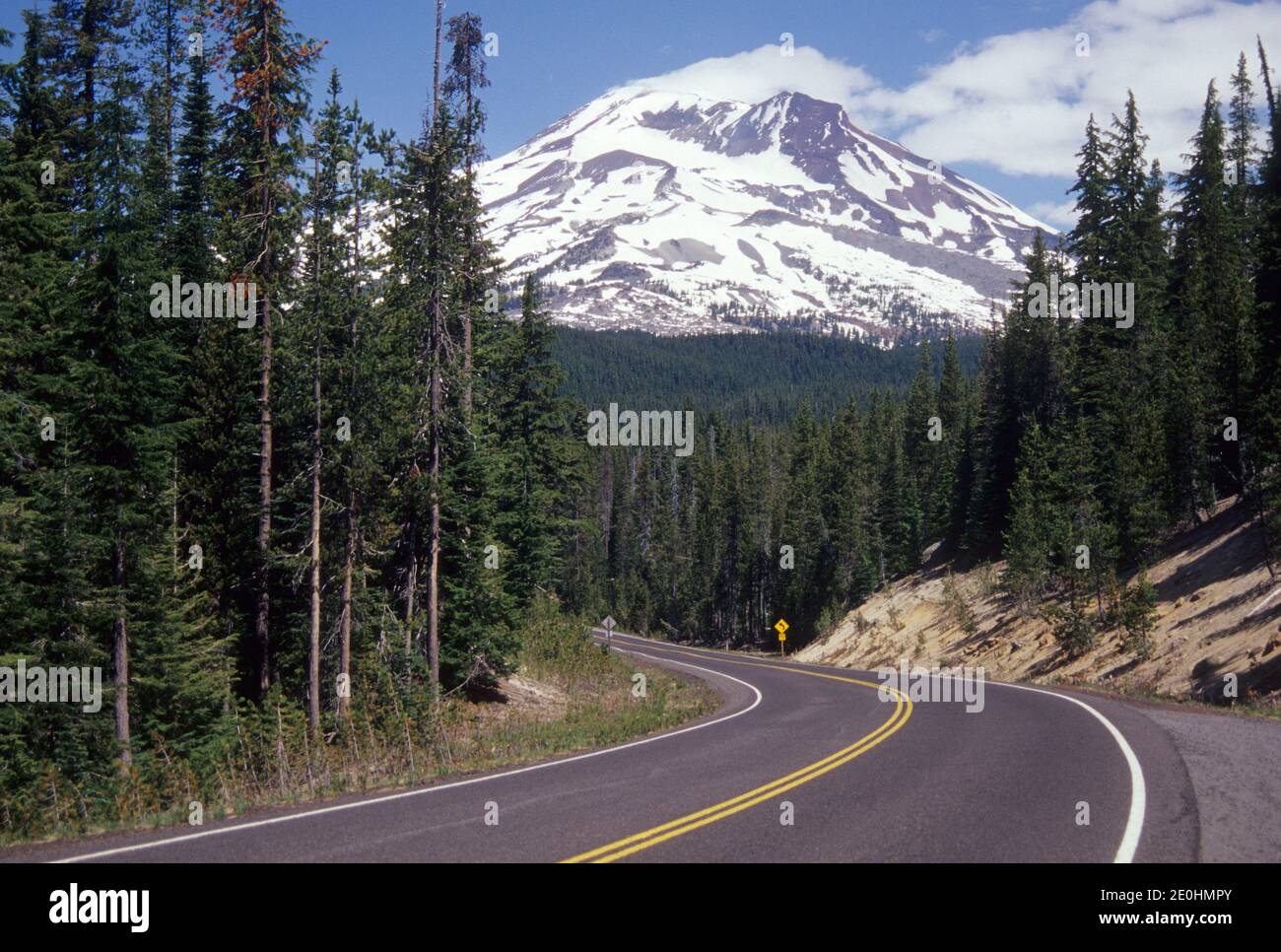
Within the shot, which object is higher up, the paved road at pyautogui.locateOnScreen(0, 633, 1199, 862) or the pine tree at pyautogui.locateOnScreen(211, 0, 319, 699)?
the pine tree at pyautogui.locateOnScreen(211, 0, 319, 699)

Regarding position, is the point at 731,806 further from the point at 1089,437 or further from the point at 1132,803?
the point at 1089,437

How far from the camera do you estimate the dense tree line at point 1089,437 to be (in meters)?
30.5

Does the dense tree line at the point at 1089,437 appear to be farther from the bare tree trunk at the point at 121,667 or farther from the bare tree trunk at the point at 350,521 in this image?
the bare tree trunk at the point at 121,667

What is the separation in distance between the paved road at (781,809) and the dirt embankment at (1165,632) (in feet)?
28.7

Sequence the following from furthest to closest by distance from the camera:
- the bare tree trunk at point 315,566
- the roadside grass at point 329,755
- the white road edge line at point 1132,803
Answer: the bare tree trunk at point 315,566 < the roadside grass at point 329,755 < the white road edge line at point 1132,803

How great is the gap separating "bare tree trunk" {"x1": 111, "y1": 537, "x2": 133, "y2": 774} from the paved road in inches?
339

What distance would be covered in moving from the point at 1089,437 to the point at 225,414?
Answer: 3418 centimetres

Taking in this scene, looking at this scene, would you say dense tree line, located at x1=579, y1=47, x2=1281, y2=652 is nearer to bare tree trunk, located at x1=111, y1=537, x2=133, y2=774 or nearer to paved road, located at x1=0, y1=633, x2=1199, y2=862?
paved road, located at x1=0, y1=633, x2=1199, y2=862

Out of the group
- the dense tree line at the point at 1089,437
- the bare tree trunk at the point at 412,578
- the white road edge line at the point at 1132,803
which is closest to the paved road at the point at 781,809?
the white road edge line at the point at 1132,803

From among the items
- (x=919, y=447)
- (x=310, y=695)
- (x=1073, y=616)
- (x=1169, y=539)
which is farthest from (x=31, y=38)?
(x=919, y=447)

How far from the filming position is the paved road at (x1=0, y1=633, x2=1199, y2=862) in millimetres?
7953

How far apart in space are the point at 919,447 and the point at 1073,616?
49.4m

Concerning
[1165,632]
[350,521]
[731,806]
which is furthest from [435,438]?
[1165,632]

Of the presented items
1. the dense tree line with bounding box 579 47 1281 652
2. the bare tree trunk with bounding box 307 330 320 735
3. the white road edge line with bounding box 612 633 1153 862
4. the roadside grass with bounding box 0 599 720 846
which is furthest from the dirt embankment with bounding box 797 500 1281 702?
the bare tree trunk with bounding box 307 330 320 735
